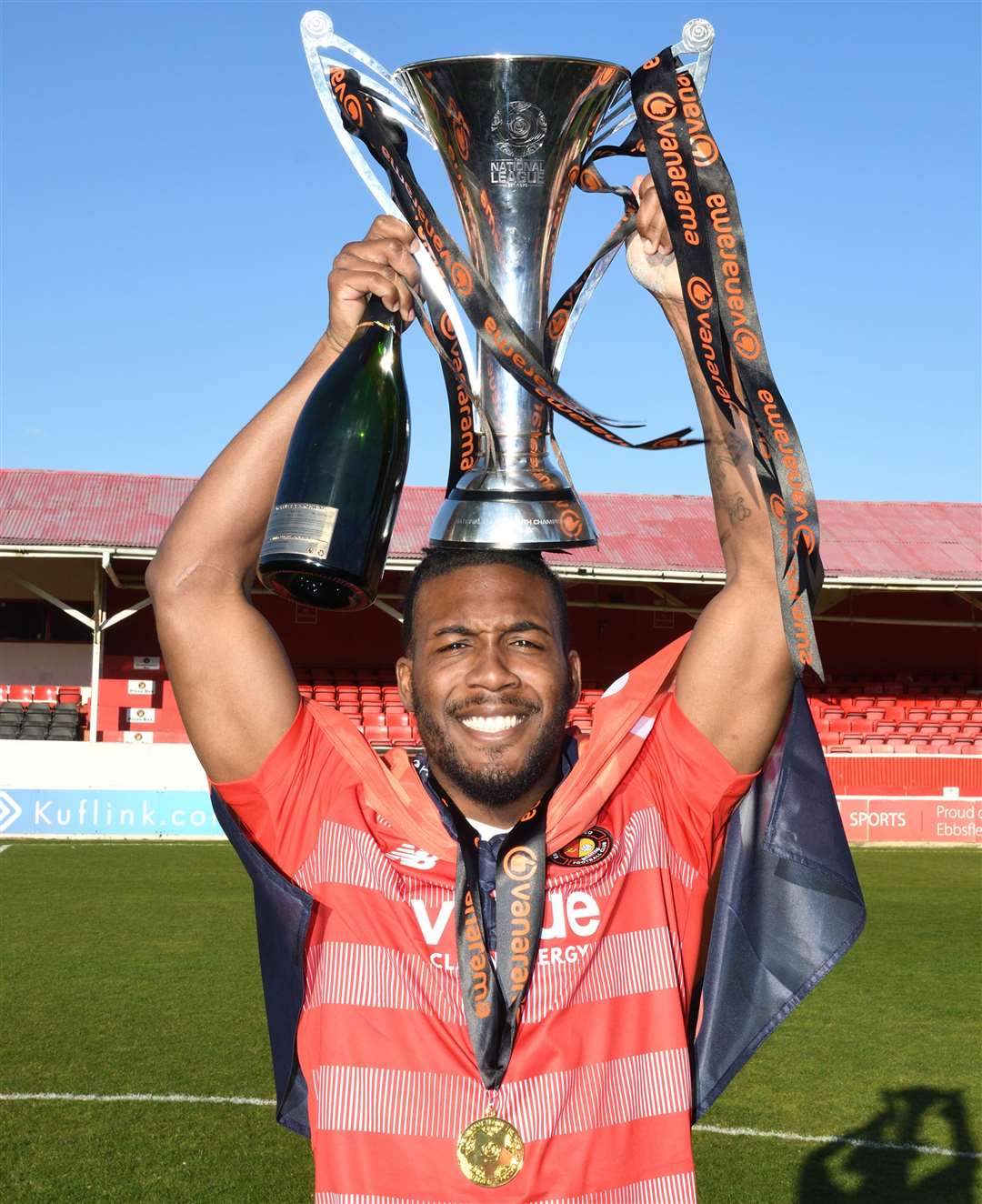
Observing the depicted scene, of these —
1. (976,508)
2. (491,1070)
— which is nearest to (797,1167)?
(491,1070)

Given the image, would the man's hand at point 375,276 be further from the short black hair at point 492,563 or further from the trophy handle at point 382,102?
the short black hair at point 492,563

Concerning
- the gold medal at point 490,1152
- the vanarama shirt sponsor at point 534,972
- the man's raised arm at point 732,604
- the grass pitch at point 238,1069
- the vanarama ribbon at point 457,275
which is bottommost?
the grass pitch at point 238,1069

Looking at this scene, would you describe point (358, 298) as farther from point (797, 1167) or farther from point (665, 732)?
point (797, 1167)

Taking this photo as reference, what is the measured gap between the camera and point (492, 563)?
2.50 m

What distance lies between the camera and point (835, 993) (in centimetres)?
910

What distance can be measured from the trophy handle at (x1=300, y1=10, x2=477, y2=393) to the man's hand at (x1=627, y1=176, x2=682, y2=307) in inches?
12.4

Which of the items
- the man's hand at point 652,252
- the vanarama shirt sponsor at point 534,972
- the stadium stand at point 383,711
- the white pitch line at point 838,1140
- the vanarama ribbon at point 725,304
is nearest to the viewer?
the vanarama ribbon at point 725,304

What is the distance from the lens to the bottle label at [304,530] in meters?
2.16

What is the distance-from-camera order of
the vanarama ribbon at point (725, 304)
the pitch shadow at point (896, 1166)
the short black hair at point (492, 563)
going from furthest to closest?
the pitch shadow at point (896, 1166) < the short black hair at point (492, 563) < the vanarama ribbon at point (725, 304)

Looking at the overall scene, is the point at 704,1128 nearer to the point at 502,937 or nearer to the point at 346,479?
the point at 502,937

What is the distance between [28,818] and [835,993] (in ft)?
34.7

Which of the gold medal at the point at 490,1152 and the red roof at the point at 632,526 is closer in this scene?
the gold medal at the point at 490,1152

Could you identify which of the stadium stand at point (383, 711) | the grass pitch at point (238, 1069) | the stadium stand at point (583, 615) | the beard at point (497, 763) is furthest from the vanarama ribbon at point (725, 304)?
the stadium stand at point (383, 711)

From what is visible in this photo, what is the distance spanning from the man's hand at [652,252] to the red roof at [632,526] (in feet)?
58.5
